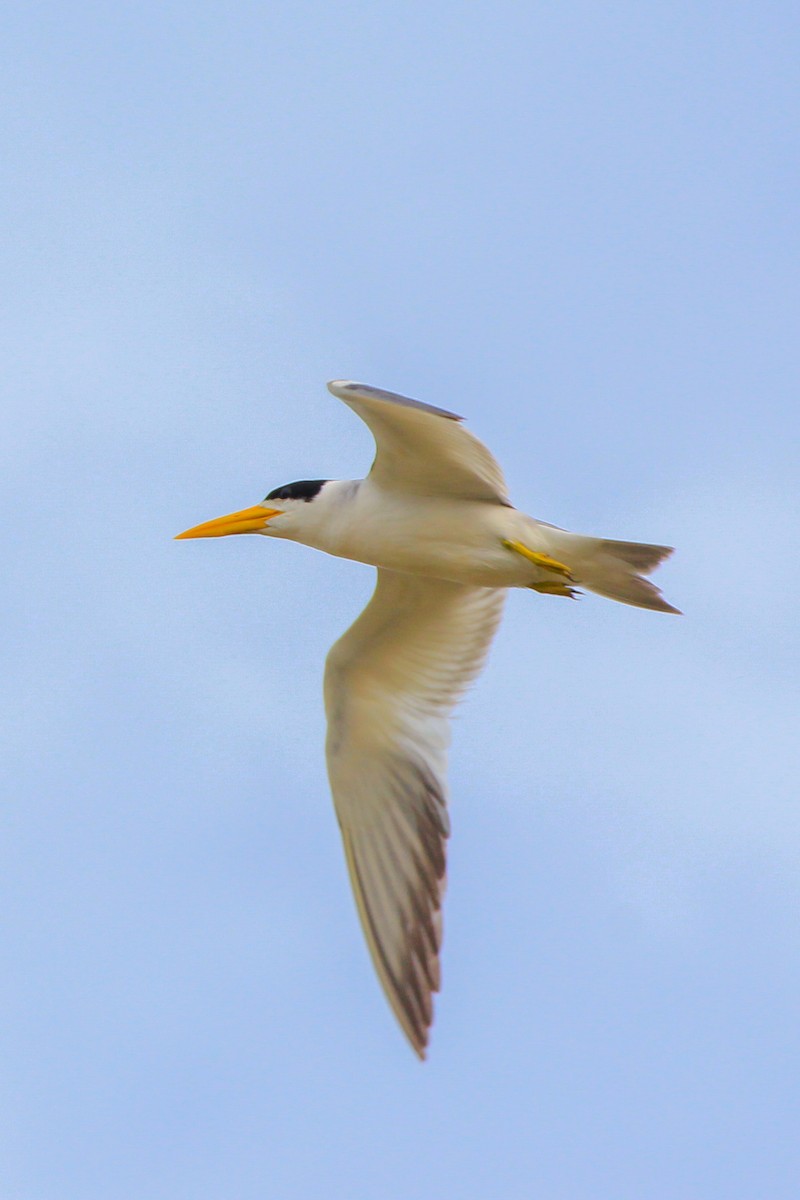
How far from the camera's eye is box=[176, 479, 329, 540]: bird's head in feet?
33.7

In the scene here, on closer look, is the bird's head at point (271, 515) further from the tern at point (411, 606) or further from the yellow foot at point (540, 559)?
the yellow foot at point (540, 559)

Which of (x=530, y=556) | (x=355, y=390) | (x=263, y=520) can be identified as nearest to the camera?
(x=355, y=390)

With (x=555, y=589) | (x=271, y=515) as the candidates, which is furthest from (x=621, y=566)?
(x=271, y=515)

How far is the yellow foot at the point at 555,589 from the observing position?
9.84 m

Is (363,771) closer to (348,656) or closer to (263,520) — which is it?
(348,656)

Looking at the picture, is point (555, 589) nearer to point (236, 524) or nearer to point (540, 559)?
point (540, 559)

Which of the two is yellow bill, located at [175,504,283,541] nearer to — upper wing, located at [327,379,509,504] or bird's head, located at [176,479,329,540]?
bird's head, located at [176,479,329,540]

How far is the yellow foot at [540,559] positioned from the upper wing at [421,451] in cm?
33

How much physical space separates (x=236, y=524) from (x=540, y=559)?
2.13 m

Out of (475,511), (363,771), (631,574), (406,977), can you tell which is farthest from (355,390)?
(406,977)

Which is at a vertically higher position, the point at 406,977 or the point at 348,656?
the point at 348,656

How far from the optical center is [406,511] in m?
9.84

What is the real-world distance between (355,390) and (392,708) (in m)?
2.63

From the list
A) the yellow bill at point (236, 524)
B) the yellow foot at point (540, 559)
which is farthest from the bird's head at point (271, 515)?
the yellow foot at point (540, 559)
